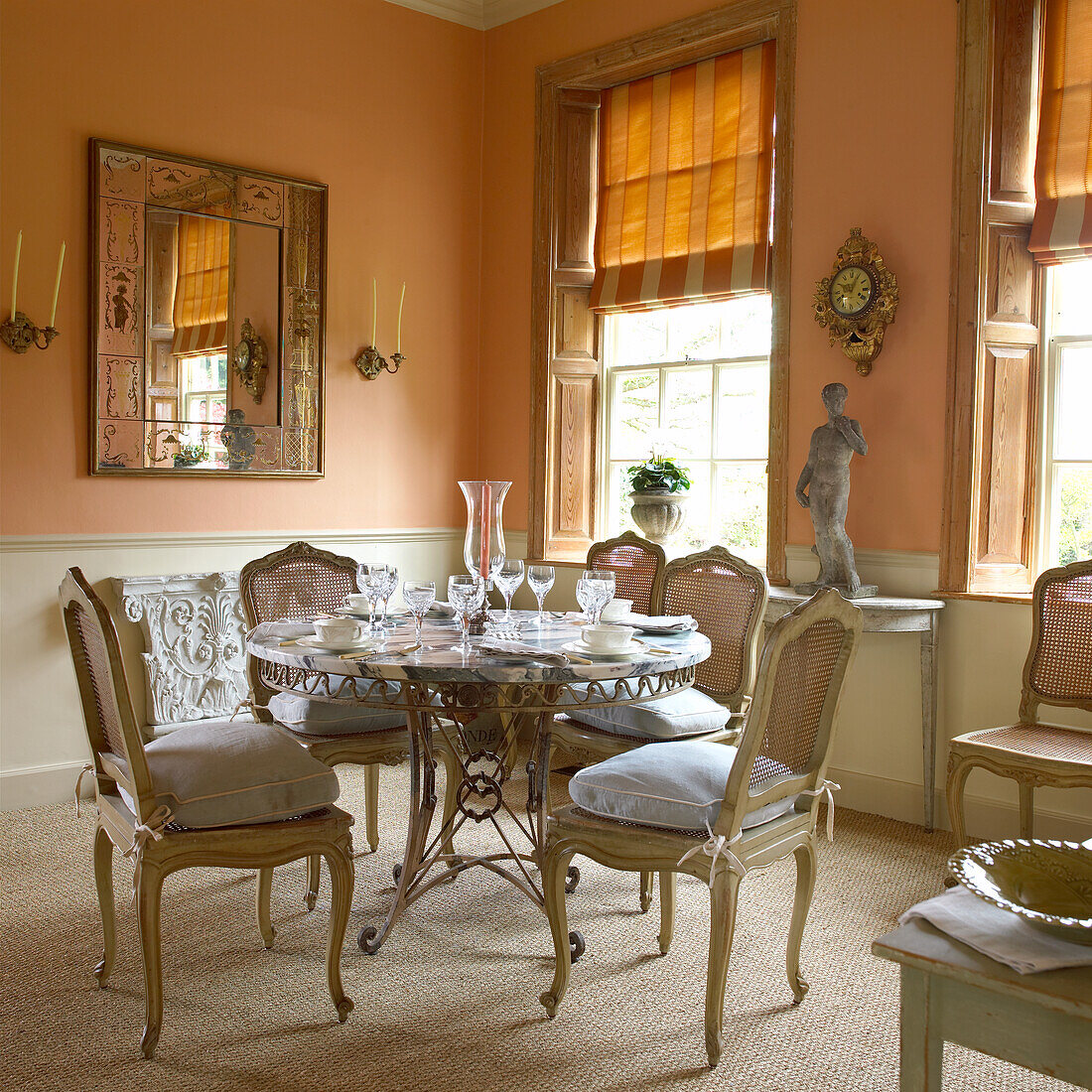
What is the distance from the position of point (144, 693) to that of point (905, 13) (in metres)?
3.90

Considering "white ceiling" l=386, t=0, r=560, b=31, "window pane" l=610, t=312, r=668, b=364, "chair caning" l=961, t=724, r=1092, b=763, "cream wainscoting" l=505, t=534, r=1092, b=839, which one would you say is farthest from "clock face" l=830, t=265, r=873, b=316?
"white ceiling" l=386, t=0, r=560, b=31

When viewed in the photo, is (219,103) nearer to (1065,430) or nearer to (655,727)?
(655,727)

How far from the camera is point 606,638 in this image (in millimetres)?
2494

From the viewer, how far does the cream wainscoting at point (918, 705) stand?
147 inches

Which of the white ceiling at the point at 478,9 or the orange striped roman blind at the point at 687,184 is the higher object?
the white ceiling at the point at 478,9

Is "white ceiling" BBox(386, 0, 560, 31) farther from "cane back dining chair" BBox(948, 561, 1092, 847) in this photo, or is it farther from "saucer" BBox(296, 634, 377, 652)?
"saucer" BBox(296, 634, 377, 652)

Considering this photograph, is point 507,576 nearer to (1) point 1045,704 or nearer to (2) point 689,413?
(1) point 1045,704

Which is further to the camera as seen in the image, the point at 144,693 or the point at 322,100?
the point at 322,100

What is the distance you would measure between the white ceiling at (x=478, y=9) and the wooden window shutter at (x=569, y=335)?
0.50 m

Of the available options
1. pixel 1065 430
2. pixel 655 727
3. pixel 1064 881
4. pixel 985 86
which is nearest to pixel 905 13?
pixel 985 86

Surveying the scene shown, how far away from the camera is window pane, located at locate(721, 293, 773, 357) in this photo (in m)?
4.71

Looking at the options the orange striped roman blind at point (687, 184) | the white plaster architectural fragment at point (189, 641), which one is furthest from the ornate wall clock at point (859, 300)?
the white plaster architectural fragment at point (189, 641)

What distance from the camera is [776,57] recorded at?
4.36 meters

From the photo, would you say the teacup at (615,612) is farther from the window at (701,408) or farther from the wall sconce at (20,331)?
the wall sconce at (20,331)
